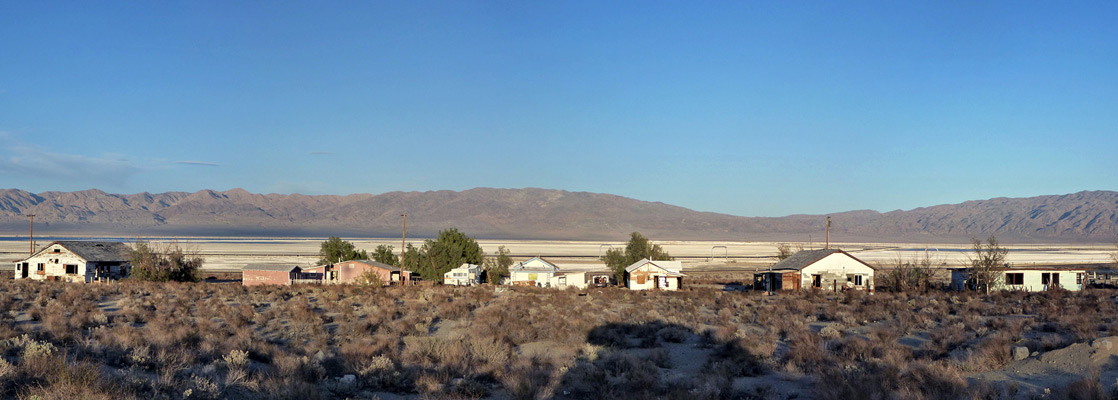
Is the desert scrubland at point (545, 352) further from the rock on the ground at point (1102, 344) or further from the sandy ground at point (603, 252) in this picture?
the sandy ground at point (603, 252)

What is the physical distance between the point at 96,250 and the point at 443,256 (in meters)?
25.8

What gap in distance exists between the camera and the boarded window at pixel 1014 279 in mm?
50500

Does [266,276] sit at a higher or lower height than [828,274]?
lower

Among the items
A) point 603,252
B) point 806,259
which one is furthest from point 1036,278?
point 603,252

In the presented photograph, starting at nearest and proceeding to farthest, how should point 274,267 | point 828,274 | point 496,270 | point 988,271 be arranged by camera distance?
1. point 988,271
2. point 828,274
3. point 274,267
4. point 496,270

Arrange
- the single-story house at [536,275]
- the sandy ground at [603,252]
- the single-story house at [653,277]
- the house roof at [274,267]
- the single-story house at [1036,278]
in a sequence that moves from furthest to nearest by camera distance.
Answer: the sandy ground at [603,252] → the single-story house at [536,275] → the single-story house at [653,277] → the house roof at [274,267] → the single-story house at [1036,278]

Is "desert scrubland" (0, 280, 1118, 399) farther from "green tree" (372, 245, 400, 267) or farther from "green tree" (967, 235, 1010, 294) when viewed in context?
"green tree" (372, 245, 400, 267)

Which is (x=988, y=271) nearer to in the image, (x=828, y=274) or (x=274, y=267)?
(x=828, y=274)

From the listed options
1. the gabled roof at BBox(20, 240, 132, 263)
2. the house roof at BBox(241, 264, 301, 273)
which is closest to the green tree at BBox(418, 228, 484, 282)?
the house roof at BBox(241, 264, 301, 273)

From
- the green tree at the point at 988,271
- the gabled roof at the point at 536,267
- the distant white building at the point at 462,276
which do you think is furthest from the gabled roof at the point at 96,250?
the green tree at the point at 988,271

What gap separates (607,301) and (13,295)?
1081 inches

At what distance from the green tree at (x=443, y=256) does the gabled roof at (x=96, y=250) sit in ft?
75.0

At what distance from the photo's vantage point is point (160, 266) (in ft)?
168

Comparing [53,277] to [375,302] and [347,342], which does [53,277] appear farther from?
[347,342]
